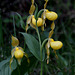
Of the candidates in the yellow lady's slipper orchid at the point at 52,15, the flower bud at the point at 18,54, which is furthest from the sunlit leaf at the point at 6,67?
the yellow lady's slipper orchid at the point at 52,15

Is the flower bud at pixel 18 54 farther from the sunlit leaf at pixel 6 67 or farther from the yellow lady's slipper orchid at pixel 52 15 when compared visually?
the yellow lady's slipper orchid at pixel 52 15

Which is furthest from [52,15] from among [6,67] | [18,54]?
[6,67]

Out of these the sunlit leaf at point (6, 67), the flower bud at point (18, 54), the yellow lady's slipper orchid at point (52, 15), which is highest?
the yellow lady's slipper orchid at point (52, 15)

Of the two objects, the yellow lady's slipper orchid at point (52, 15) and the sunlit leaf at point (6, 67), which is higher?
the yellow lady's slipper orchid at point (52, 15)

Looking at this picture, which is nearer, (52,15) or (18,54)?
(18,54)

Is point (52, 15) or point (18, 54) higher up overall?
point (52, 15)

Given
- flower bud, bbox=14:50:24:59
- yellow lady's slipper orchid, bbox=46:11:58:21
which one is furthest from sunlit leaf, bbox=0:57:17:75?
yellow lady's slipper orchid, bbox=46:11:58:21

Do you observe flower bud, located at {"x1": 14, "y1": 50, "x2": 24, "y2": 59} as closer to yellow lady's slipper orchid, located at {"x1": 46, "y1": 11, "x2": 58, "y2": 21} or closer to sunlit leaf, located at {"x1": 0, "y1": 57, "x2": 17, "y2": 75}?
sunlit leaf, located at {"x1": 0, "y1": 57, "x2": 17, "y2": 75}

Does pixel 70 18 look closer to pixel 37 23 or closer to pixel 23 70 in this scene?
pixel 37 23

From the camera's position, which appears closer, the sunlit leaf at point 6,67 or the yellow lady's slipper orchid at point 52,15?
the sunlit leaf at point 6,67

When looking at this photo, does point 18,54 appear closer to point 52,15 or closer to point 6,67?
point 6,67

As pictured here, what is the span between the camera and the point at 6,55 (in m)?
1.51

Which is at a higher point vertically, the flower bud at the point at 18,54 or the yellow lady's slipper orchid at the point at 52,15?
the yellow lady's slipper orchid at the point at 52,15

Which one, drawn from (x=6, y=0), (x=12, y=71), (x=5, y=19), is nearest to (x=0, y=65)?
(x=12, y=71)
